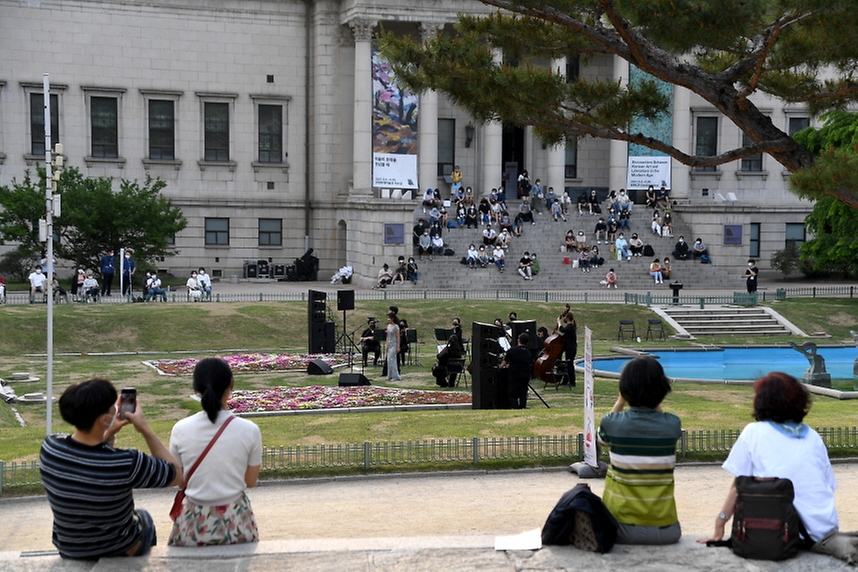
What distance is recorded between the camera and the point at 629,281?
2130 inches

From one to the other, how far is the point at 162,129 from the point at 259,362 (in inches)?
1116

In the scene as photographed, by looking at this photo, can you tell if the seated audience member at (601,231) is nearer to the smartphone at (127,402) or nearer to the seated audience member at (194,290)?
the seated audience member at (194,290)

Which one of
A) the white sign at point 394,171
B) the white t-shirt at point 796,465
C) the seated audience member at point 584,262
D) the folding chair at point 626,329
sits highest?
the white sign at point 394,171

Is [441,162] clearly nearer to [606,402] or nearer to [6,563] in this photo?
[606,402]

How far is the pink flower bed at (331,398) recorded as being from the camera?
25516 mm

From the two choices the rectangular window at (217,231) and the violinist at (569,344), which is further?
the rectangular window at (217,231)

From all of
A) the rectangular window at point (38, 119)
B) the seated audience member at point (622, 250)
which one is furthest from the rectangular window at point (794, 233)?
the rectangular window at point (38, 119)

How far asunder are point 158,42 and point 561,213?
69.0ft

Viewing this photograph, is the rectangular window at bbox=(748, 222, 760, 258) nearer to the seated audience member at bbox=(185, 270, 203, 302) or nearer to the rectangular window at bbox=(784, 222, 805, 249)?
the rectangular window at bbox=(784, 222, 805, 249)

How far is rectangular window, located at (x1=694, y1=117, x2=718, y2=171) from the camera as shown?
210ft

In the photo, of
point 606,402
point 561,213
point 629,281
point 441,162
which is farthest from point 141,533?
point 441,162

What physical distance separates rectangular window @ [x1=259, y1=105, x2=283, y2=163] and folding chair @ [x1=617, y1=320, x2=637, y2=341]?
2426 centimetres

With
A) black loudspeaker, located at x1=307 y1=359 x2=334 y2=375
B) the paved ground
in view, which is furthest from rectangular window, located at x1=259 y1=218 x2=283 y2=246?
the paved ground

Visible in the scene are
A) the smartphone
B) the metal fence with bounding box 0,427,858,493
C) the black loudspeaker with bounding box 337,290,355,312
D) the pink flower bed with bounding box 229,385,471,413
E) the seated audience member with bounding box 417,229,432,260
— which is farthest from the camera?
the seated audience member with bounding box 417,229,432,260
